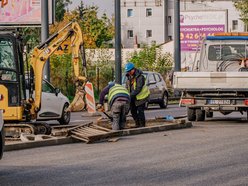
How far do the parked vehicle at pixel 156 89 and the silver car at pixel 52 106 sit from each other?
1114 cm

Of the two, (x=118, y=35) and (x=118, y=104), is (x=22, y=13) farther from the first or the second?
(x=118, y=104)

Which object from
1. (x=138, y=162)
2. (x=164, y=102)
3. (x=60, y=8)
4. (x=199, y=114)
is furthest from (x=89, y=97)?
(x=60, y=8)

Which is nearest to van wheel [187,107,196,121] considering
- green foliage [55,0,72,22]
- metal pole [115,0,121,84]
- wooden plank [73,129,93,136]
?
wooden plank [73,129,93,136]

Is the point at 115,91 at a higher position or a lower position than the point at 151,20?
lower

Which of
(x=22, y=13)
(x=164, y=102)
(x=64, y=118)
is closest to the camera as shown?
(x=64, y=118)

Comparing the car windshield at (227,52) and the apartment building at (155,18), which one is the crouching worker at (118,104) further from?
the apartment building at (155,18)

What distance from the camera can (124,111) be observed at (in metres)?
25.6

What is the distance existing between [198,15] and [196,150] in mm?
51736

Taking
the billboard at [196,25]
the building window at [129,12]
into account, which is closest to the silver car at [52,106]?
the billboard at [196,25]

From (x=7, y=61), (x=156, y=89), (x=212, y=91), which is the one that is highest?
(x=7, y=61)

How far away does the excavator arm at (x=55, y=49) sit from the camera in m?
26.5

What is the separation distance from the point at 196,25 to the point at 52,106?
136 ft

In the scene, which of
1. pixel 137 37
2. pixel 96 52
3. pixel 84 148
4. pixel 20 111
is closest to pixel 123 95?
pixel 20 111

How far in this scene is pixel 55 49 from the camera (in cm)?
2744
